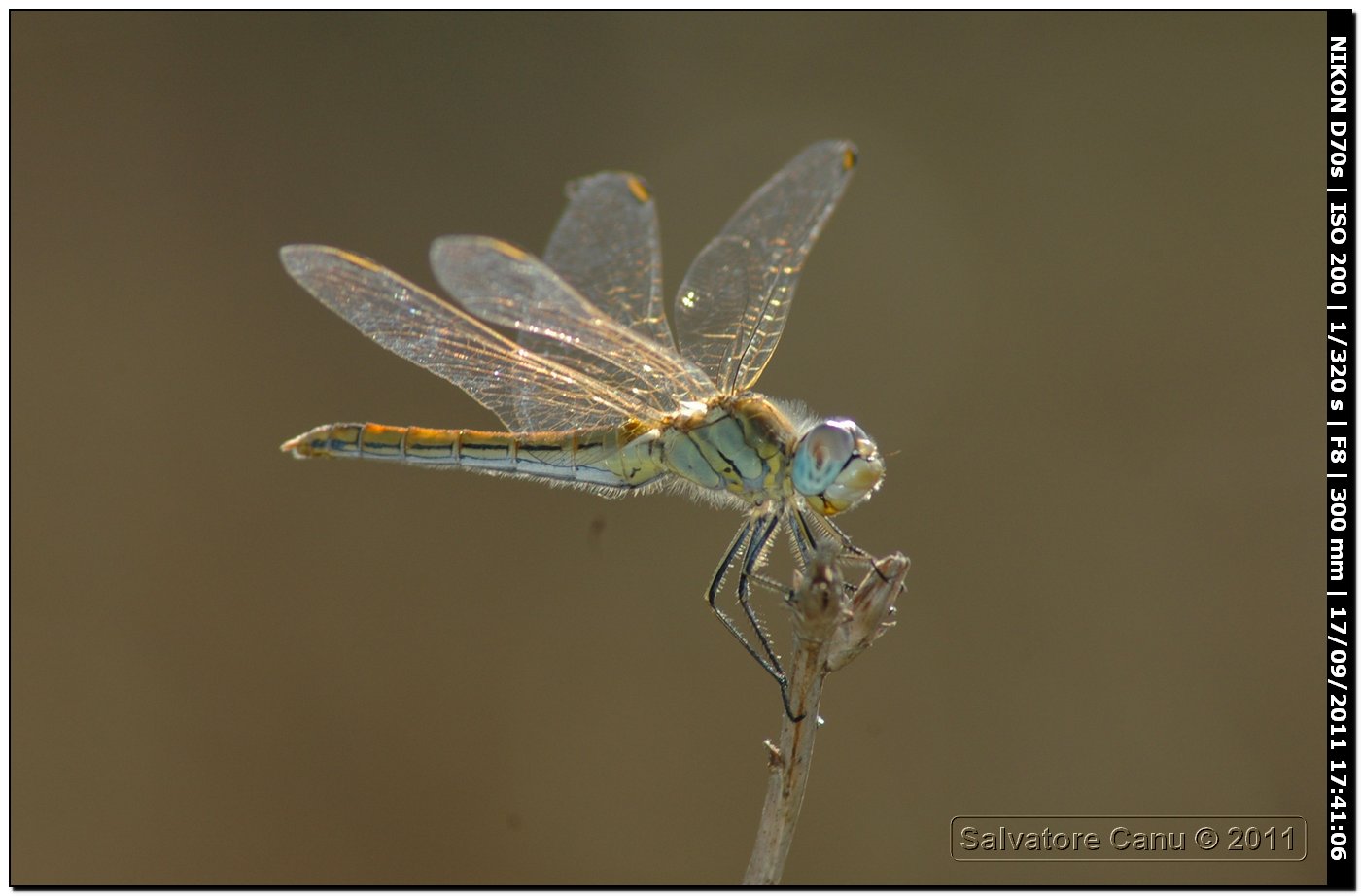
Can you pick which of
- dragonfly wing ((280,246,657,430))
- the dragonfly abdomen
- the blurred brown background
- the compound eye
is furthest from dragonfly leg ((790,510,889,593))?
the blurred brown background

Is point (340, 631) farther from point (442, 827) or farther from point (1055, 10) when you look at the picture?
point (1055, 10)

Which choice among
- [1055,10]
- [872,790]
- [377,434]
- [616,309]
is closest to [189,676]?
[377,434]

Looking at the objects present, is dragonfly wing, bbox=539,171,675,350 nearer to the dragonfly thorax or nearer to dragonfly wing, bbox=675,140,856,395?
dragonfly wing, bbox=675,140,856,395

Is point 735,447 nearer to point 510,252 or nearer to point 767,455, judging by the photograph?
point 767,455

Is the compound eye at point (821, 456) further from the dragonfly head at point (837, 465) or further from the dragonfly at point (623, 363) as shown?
the dragonfly at point (623, 363)

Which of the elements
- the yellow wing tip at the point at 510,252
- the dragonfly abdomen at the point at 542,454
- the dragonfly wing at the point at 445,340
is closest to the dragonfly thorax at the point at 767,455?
the dragonfly abdomen at the point at 542,454

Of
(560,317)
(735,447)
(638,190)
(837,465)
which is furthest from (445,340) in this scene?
(837,465)
